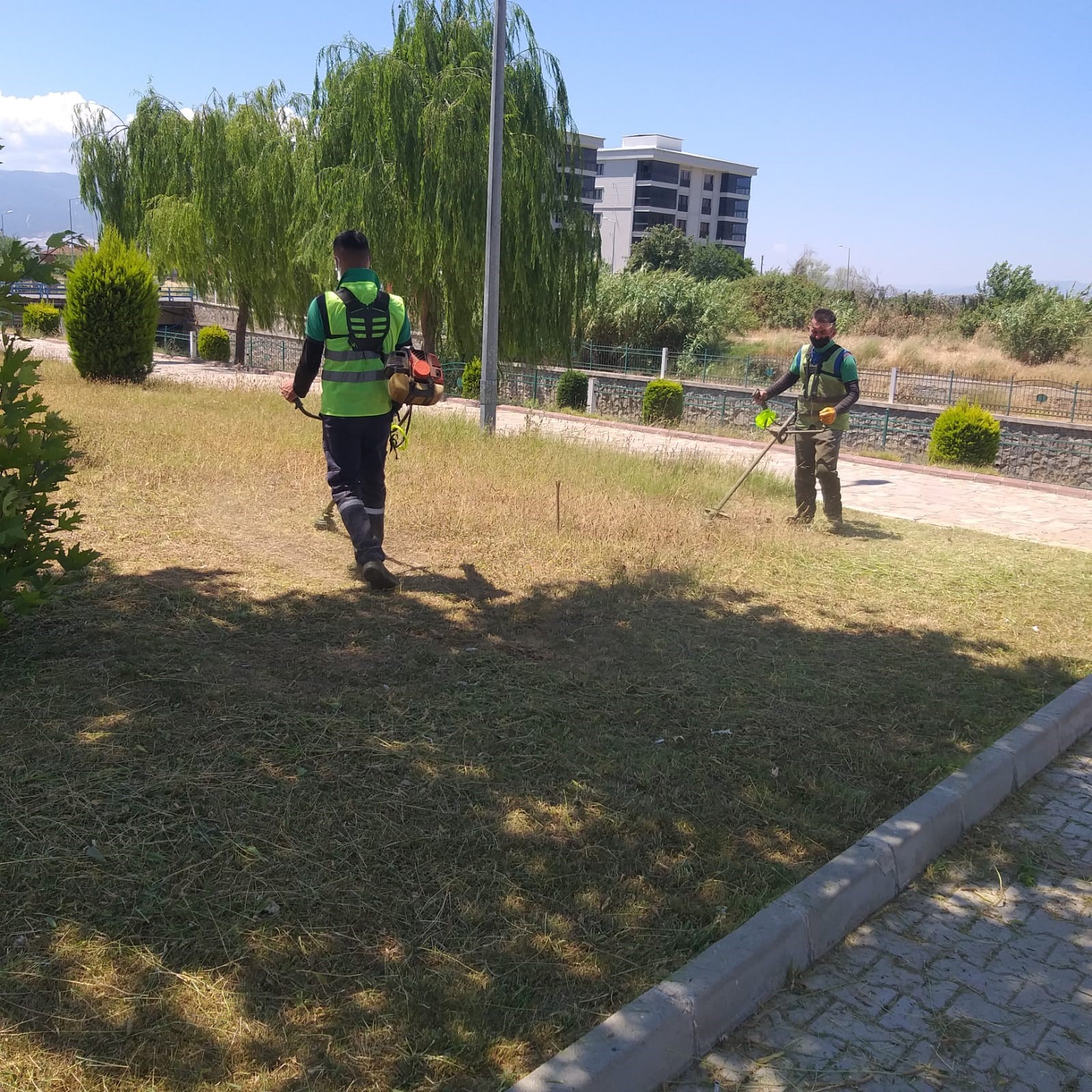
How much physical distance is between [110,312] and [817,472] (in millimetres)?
13138

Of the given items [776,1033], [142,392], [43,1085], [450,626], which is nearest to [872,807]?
[776,1033]

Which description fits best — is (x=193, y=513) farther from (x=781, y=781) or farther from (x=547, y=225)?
(x=547, y=225)

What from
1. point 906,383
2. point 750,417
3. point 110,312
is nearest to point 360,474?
point 110,312

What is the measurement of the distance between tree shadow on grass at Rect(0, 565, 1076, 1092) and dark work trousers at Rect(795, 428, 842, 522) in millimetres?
3312

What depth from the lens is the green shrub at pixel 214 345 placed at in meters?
34.0

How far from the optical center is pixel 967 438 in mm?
17547

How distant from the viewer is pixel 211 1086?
2.30 m

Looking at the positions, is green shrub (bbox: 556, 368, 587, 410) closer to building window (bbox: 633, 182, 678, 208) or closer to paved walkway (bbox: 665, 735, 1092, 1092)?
paved walkway (bbox: 665, 735, 1092, 1092)

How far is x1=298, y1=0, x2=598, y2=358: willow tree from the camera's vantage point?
20141mm

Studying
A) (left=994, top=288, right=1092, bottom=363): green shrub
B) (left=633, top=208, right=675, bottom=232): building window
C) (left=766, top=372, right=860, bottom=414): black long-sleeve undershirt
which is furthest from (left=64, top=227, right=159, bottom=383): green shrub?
(left=633, top=208, right=675, bottom=232): building window

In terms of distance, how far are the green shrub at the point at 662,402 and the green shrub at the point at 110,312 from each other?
34.4 feet

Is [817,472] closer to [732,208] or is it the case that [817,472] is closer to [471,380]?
[471,380]

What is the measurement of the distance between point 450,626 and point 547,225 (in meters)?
17.0

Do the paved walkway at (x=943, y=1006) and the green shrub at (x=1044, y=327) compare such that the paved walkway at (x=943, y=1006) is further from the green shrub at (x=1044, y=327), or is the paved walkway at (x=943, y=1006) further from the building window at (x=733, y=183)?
the building window at (x=733, y=183)
